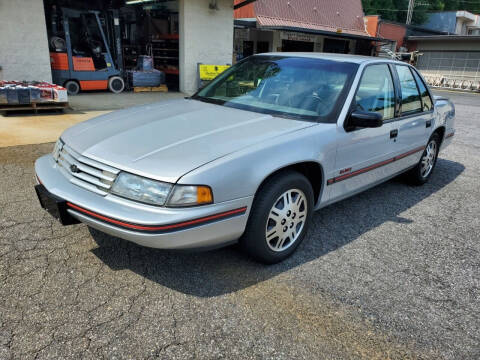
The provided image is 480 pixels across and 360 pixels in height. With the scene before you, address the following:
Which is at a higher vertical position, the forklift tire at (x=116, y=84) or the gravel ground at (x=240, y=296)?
the forklift tire at (x=116, y=84)

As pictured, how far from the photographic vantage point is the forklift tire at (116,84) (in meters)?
12.4

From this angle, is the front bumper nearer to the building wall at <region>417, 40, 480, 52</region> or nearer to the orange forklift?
the orange forklift

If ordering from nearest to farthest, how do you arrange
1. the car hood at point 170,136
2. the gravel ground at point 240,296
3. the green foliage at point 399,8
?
the gravel ground at point 240,296 < the car hood at point 170,136 < the green foliage at point 399,8

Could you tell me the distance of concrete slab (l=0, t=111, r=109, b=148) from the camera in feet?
20.9

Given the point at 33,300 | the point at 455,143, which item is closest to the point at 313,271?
the point at 33,300

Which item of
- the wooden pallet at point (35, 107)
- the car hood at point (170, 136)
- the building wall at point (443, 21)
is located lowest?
the wooden pallet at point (35, 107)

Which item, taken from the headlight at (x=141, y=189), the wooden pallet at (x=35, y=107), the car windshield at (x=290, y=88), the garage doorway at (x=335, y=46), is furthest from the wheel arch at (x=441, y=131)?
the garage doorway at (x=335, y=46)

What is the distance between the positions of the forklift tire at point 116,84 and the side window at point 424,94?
32.7ft

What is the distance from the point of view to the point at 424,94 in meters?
4.77

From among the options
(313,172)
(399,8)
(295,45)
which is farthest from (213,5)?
(399,8)

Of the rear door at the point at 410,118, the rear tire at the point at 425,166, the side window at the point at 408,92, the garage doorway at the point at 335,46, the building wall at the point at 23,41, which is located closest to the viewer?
the rear door at the point at 410,118

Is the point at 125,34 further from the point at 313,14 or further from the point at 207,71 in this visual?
the point at 313,14

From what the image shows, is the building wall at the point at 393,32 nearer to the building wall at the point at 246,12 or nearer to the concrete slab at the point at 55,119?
the building wall at the point at 246,12

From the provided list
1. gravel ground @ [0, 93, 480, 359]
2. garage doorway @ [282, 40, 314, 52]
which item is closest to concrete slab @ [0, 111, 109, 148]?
gravel ground @ [0, 93, 480, 359]
